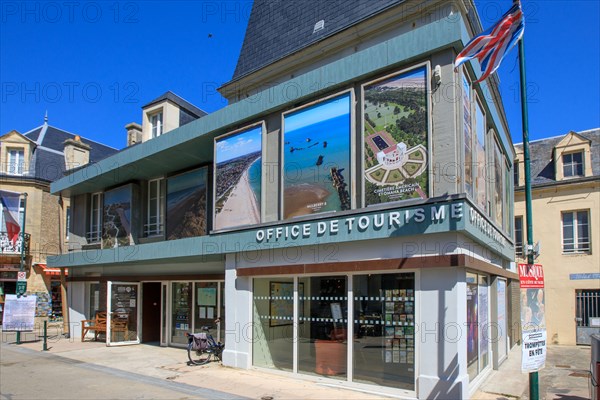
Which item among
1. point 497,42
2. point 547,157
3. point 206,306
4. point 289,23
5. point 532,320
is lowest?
point 206,306

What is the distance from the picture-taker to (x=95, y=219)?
2008 cm

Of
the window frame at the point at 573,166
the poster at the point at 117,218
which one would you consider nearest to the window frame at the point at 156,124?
the poster at the point at 117,218

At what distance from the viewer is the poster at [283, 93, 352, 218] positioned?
33.7 ft

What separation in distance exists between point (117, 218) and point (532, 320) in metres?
15.3

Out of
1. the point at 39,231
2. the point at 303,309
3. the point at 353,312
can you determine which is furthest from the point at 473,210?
the point at 39,231

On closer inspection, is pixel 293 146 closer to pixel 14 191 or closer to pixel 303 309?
pixel 303 309

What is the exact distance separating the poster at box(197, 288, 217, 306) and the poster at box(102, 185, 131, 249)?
168 inches

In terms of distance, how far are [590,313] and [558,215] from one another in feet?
13.4

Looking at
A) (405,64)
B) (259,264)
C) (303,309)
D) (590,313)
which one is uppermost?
(405,64)

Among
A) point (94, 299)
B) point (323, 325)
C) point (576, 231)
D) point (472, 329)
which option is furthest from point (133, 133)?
point (576, 231)

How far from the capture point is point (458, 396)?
8195mm

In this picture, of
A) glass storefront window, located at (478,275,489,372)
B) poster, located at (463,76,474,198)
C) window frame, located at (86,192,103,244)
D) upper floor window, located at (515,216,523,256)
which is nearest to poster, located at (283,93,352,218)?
poster, located at (463,76,474,198)

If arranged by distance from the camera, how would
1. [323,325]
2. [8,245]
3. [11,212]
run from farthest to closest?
1. [8,245]
2. [11,212]
3. [323,325]

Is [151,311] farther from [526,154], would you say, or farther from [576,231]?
[576,231]
